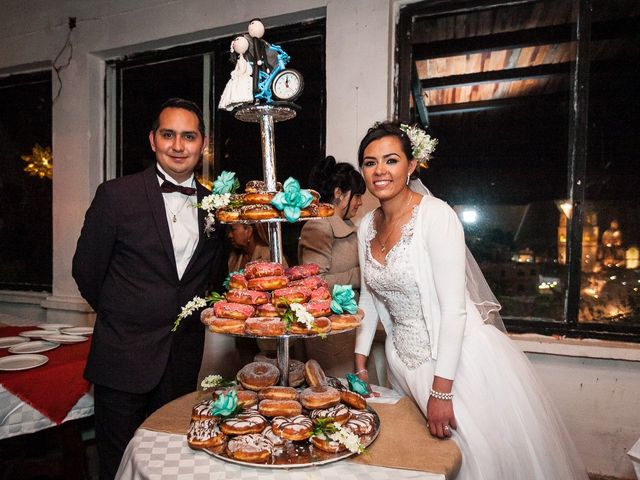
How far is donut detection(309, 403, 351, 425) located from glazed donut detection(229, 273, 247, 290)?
50cm

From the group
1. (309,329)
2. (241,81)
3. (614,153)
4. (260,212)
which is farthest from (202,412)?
(614,153)

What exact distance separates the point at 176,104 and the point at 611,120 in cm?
283

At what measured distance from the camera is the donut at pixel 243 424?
141 centimetres

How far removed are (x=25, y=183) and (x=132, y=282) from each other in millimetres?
3913

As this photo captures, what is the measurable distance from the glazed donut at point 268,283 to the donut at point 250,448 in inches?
18.6

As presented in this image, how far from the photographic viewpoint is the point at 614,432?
291cm

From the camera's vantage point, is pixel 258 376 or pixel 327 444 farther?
pixel 258 376

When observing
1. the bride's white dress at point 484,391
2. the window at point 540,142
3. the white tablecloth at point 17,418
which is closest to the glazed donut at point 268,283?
the bride's white dress at point 484,391

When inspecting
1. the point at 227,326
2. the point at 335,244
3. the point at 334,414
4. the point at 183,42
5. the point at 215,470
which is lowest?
the point at 215,470

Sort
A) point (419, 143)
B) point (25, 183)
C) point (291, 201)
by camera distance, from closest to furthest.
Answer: point (291, 201) → point (419, 143) → point (25, 183)

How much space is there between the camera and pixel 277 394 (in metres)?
1.57

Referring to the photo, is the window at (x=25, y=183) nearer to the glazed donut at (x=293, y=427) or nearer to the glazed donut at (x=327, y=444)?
the glazed donut at (x=293, y=427)

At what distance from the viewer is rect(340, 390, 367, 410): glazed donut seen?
63.9 inches

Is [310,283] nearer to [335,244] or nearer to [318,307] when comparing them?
[318,307]
